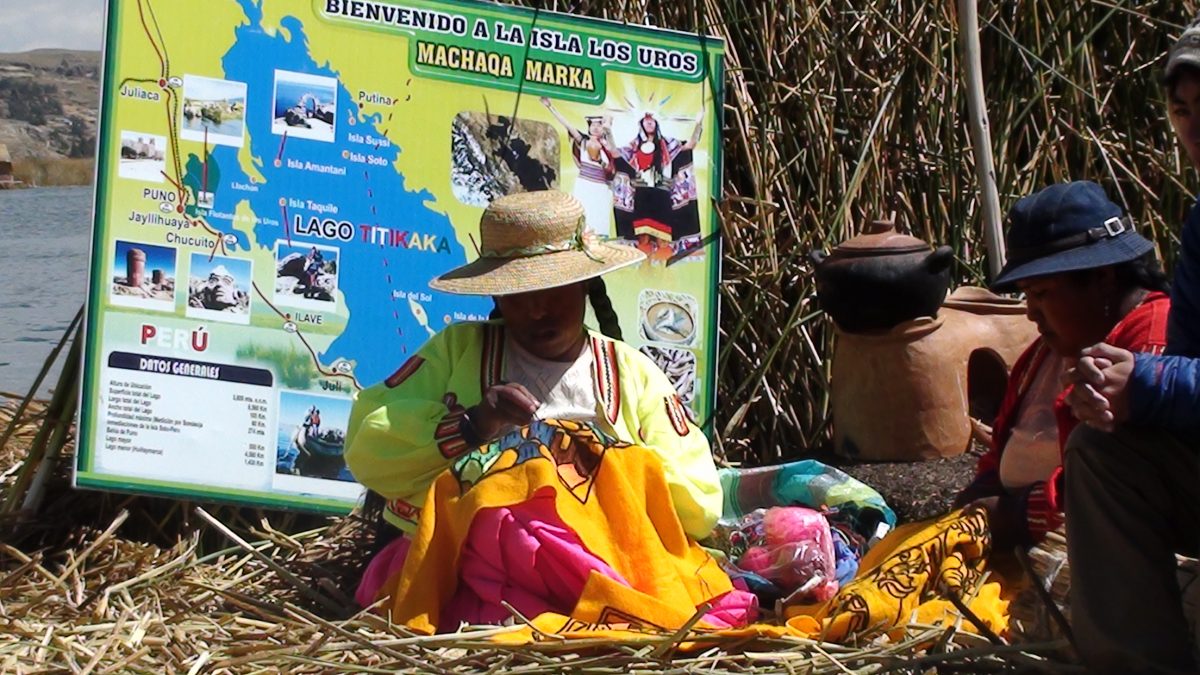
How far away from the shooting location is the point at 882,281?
4680 mm

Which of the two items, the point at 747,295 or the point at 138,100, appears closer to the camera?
the point at 138,100

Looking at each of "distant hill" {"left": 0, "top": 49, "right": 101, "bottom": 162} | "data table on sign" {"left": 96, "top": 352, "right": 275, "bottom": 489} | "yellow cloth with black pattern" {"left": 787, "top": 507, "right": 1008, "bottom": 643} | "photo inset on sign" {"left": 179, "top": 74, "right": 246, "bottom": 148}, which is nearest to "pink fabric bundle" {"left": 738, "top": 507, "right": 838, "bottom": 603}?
"yellow cloth with black pattern" {"left": 787, "top": 507, "right": 1008, "bottom": 643}

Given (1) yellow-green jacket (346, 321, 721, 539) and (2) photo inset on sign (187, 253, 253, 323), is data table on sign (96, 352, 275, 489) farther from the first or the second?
(1) yellow-green jacket (346, 321, 721, 539)

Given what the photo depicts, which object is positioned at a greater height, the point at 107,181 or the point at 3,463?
the point at 107,181

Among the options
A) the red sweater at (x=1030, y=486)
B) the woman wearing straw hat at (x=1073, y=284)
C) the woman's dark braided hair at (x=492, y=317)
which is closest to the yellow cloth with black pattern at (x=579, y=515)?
the woman's dark braided hair at (x=492, y=317)

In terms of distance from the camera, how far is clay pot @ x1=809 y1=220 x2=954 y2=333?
4699 mm

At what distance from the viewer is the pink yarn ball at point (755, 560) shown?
3.89 metres

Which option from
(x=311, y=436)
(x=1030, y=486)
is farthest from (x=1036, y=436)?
(x=311, y=436)

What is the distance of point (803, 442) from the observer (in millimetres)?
5223

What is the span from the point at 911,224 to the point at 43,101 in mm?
2931

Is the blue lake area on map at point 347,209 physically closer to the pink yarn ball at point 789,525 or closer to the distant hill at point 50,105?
the pink yarn ball at point 789,525

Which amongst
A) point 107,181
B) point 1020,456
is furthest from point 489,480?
point 107,181

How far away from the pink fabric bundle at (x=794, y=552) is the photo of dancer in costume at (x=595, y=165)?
1113 mm

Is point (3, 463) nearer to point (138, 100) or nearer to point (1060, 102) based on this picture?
point (138, 100)
